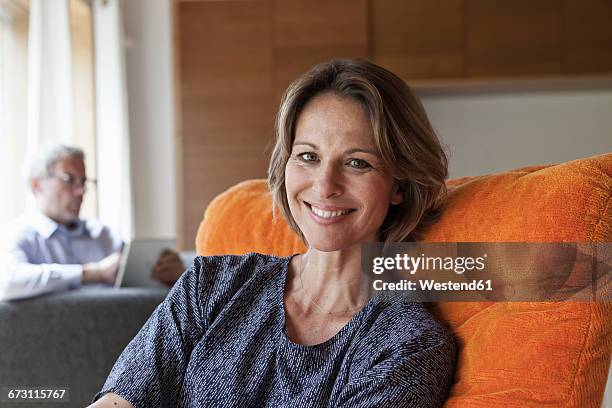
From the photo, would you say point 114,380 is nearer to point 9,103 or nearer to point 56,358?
point 56,358

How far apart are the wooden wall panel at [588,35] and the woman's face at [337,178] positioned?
3183 mm

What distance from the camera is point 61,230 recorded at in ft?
9.48

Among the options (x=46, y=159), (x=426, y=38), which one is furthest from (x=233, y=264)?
(x=426, y=38)

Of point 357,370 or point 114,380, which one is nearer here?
point 357,370

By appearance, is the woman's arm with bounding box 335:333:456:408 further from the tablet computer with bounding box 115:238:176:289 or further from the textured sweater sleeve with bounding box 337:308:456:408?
the tablet computer with bounding box 115:238:176:289

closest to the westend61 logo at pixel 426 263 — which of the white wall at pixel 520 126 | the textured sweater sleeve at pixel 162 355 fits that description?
the textured sweater sleeve at pixel 162 355

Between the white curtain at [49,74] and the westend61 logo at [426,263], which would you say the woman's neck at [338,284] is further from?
the white curtain at [49,74]

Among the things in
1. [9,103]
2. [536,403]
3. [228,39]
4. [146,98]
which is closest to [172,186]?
[146,98]

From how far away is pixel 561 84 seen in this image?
415 cm

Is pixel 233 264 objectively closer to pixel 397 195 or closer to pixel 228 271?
pixel 228 271

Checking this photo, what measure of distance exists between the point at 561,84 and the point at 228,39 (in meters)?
1.71

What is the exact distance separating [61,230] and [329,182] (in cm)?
197

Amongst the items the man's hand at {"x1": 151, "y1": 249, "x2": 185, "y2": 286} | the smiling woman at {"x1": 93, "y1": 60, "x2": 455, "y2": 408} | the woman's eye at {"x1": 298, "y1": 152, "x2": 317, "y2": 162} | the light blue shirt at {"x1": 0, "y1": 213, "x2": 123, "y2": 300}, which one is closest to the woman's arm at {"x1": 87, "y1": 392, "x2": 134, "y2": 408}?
the smiling woman at {"x1": 93, "y1": 60, "x2": 455, "y2": 408}

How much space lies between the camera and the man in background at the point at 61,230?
2682mm
